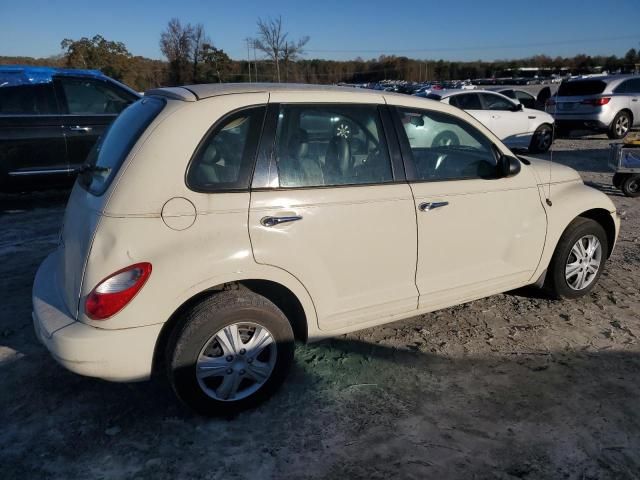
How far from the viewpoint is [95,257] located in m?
2.44

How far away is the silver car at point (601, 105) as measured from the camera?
507 inches

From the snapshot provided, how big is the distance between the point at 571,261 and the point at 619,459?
76.3 inches

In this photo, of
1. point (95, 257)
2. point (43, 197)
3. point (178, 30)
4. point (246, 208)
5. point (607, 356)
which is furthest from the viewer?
point (178, 30)

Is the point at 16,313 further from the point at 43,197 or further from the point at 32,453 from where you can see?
the point at 43,197

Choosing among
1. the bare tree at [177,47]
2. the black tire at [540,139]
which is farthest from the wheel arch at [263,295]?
the bare tree at [177,47]

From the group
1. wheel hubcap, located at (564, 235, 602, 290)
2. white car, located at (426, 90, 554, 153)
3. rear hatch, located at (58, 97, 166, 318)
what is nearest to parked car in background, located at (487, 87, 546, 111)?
white car, located at (426, 90, 554, 153)

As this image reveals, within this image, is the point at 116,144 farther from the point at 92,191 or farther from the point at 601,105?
the point at 601,105

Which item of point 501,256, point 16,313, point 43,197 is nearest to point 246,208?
point 501,256

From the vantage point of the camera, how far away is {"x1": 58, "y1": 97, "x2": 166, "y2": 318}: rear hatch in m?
2.54

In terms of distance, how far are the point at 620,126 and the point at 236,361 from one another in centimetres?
1411

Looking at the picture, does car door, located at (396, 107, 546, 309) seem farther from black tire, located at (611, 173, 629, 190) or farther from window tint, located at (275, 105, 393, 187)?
black tire, located at (611, 173, 629, 190)

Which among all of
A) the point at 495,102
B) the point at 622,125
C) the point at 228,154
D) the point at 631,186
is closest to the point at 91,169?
the point at 228,154

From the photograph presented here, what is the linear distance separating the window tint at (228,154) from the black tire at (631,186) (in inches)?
277

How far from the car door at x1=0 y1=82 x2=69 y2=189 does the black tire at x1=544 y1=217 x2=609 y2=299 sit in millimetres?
6376
